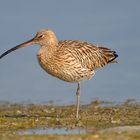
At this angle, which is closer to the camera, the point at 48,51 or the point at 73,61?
the point at 73,61

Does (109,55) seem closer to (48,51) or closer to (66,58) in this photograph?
(66,58)

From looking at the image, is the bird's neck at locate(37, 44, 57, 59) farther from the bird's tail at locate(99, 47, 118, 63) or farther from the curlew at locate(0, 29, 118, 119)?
the bird's tail at locate(99, 47, 118, 63)

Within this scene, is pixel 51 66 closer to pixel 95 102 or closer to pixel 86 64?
pixel 86 64

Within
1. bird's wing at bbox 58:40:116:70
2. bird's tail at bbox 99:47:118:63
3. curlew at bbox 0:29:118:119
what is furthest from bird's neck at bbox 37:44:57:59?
bird's tail at bbox 99:47:118:63

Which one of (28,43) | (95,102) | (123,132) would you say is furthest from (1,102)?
(123,132)

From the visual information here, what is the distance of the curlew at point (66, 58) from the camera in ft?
69.9

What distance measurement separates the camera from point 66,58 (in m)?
21.5

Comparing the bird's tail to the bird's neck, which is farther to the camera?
the bird's tail

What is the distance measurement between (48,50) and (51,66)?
0.59 metres

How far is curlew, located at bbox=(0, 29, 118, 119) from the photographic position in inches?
838

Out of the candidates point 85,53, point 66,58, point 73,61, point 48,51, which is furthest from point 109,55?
point 48,51

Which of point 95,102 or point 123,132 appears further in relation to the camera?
point 95,102

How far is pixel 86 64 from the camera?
72.7 ft

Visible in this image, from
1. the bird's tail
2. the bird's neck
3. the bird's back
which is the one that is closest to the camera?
the bird's back
